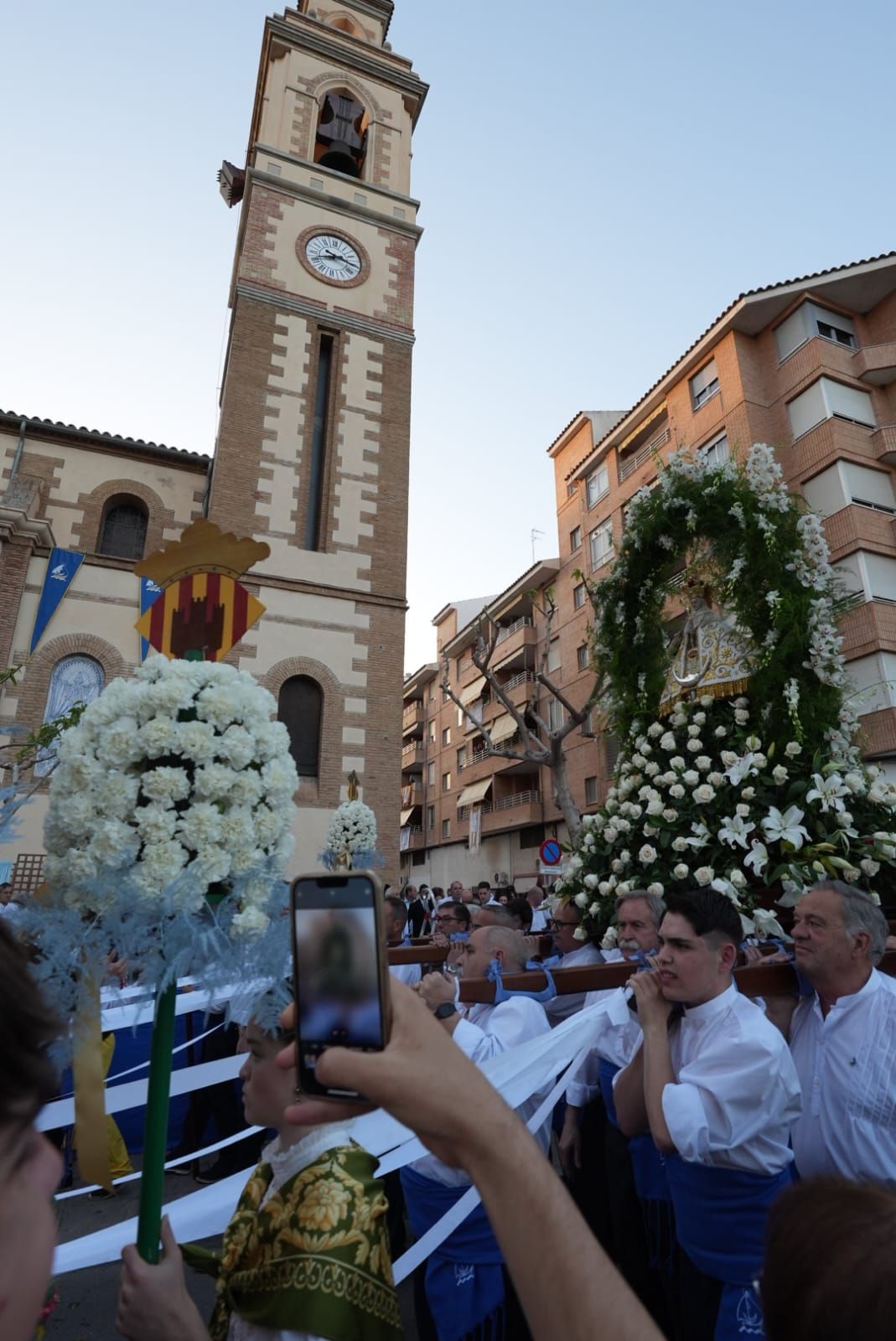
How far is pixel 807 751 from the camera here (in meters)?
4.68

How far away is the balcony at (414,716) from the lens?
1868 inches

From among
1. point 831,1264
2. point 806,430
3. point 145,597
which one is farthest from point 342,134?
point 831,1264

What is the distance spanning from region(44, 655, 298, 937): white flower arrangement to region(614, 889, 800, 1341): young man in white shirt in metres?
1.61

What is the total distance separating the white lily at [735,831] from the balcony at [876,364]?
22.7 meters

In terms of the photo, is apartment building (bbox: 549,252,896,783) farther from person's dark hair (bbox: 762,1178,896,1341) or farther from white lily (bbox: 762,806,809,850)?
person's dark hair (bbox: 762,1178,896,1341)

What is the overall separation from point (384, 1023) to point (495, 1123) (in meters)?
0.22

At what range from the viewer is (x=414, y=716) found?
49406 mm

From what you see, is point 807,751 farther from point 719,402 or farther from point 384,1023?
point 719,402

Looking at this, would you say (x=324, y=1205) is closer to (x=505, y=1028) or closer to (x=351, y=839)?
(x=505, y=1028)

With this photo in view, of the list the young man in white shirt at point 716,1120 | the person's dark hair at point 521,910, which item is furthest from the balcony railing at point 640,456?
the young man in white shirt at point 716,1120

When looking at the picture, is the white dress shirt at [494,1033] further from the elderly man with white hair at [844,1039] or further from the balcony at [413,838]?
the balcony at [413,838]

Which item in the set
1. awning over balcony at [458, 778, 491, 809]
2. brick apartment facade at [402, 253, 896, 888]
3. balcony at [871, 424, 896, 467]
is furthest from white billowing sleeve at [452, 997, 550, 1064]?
awning over balcony at [458, 778, 491, 809]

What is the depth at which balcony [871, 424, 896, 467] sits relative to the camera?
21.4m

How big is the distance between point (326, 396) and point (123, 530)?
5545 mm
